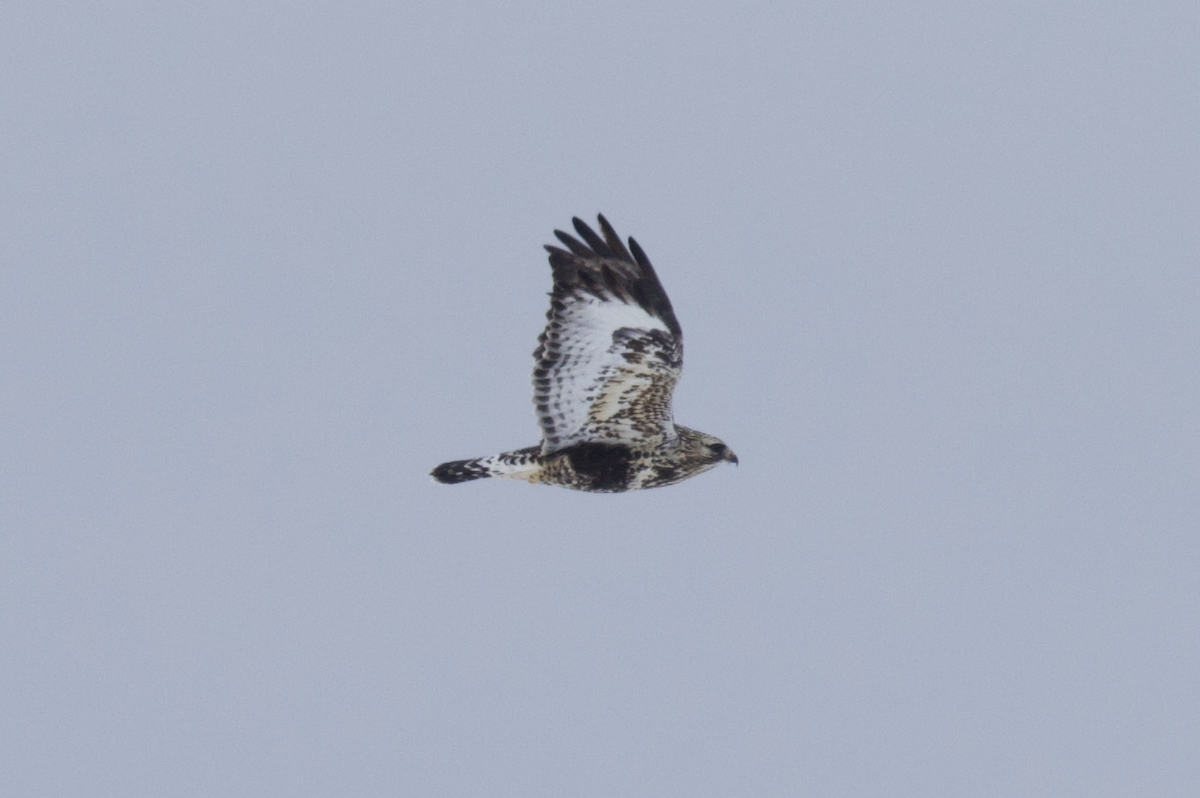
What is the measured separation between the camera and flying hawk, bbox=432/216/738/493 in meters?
20.6

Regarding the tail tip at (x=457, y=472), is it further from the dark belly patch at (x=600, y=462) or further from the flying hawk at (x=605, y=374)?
the dark belly patch at (x=600, y=462)

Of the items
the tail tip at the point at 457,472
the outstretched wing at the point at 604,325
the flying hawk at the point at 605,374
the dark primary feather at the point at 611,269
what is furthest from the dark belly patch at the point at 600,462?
the dark primary feather at the point at 611,269

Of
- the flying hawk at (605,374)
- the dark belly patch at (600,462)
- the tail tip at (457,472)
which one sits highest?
the flying hawk at (605,374)

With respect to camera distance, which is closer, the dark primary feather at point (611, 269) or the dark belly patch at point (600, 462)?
the dark primary feather at point (611, 269)

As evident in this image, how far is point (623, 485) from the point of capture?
71.3 feet

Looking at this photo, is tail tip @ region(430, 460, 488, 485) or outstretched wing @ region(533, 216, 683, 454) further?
tail tip @ region(430, 460, 488, 485)

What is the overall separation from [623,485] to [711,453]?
0.78 m

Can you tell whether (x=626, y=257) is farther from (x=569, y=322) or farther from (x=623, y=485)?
(x=623, y=485)

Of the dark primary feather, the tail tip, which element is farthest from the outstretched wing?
the tail tip

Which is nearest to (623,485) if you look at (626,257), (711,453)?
(711,453)

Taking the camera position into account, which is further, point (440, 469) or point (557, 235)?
point (440, 469)

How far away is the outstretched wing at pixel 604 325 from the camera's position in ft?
67.4

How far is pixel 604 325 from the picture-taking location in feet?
67.5

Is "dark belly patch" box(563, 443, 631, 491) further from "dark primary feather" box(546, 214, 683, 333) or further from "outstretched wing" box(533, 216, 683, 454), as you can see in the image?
"dark primary feather" box(546, 214, 683, 333)
